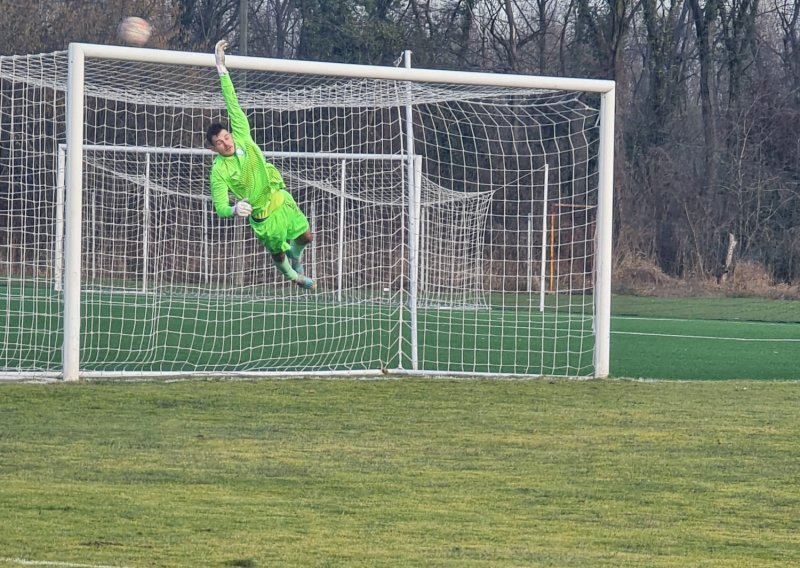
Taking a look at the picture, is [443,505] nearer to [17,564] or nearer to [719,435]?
[17,564]

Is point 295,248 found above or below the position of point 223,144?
below

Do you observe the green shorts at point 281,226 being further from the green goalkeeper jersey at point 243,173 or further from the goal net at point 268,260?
the goal net at point 268,260

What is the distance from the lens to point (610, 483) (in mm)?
7387

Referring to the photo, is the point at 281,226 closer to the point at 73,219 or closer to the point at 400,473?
the point at 73,219

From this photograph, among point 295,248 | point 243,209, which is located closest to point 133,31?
point 243,209

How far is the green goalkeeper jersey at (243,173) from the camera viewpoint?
1123 cm

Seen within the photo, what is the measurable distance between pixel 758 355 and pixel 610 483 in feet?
28.8

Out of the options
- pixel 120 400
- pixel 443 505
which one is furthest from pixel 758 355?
pixel 443 505

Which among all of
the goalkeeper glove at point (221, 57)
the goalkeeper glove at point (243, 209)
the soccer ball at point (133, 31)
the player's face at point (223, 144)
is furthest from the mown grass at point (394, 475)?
the soccer ball at point (133, 31)

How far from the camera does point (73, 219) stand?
11227mm

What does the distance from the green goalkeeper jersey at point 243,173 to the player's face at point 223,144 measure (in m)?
0.04

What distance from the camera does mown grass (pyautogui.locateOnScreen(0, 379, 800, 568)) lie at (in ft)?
18.7

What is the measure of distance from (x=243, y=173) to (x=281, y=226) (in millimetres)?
572

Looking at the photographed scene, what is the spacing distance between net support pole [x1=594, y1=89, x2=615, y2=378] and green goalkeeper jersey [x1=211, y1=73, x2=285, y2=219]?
9.68ft
